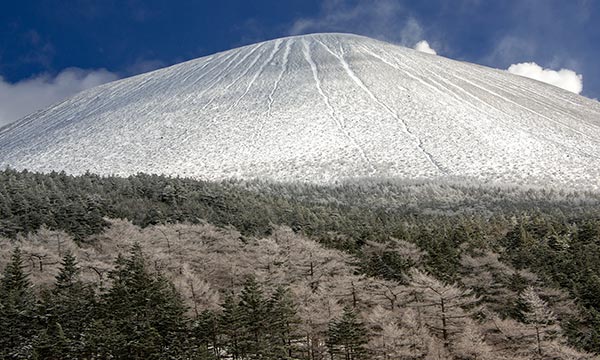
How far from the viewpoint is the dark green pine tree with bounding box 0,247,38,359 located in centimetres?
3222

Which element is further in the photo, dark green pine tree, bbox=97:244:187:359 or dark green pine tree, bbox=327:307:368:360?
dark green pine tree, bbox=327:307:368:360

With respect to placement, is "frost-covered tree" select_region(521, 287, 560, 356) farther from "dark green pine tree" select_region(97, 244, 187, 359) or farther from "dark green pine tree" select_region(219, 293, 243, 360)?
"dark green pine tree" select_region(97, 244, 187, 359)

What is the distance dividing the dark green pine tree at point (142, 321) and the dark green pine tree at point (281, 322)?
496cm

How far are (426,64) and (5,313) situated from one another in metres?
148

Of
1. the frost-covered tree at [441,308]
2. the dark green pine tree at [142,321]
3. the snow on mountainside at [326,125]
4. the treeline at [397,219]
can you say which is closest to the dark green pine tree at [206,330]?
the dark green pine tree at [142,321]

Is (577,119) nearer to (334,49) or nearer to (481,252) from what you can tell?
(334,49)

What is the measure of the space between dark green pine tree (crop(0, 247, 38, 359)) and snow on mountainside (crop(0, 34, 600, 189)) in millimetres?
68147

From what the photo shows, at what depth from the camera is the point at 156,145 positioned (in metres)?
124

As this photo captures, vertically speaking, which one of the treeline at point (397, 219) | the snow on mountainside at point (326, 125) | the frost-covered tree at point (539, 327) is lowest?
the frost-covered tree at point (539, 327)

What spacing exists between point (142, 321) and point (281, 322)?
26.0 ft

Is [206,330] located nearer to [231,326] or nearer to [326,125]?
[231,326]

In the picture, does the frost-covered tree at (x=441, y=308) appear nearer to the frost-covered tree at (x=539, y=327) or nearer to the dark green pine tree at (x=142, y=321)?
the frost-covered tree at (x=539, y=327)

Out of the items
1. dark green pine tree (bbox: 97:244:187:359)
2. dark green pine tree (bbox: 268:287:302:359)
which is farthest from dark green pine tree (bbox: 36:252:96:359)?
dark green pine tree (bbox: 268:287:302:359)

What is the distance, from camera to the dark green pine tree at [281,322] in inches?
1296
